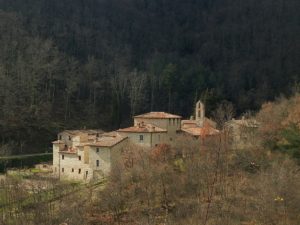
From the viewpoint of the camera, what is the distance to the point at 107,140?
40906mm

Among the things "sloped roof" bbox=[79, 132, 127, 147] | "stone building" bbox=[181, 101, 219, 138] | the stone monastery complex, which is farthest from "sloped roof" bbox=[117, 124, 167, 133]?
"stone building" bbox=[181, 101, 219, 138]

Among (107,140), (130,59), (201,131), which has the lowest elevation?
(107,140)

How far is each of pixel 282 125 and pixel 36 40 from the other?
42.7m

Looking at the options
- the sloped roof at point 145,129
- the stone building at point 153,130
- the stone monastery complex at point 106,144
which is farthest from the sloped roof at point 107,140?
the sloped roof at point 145,129

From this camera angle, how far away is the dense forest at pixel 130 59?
6028 cm

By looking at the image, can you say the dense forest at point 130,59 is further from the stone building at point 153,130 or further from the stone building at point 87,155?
the stone building at point 153,130

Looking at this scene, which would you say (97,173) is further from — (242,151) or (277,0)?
(277,0)

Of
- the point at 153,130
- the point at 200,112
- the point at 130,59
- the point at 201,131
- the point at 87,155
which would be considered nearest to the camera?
the point at 87,155

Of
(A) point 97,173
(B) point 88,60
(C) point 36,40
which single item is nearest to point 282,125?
(A) point 97,173

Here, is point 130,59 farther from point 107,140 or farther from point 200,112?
point 107,140

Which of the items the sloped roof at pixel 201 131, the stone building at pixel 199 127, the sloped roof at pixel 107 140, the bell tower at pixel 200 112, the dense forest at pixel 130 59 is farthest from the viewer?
the dense forest at pixel 130 59

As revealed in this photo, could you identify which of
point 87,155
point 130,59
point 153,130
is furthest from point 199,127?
point 130,59

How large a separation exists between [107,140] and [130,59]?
→ 52.6 meters

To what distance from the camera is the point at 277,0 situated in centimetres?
12200
